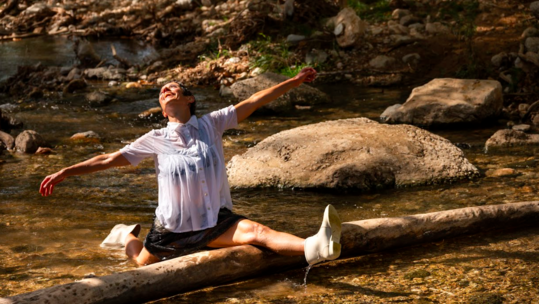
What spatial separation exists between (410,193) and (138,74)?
819cm

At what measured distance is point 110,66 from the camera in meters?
13.8

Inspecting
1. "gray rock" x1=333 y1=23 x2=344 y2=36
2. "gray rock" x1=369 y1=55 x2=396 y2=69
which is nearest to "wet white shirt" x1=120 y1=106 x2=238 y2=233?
"gray rock" x1=369 y1=55 x2=396 y2=69

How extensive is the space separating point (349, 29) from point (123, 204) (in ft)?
24.9

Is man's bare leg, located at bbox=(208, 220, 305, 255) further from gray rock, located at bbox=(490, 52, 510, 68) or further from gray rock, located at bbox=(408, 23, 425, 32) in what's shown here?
gray rock, located at bbox=(408, 23, 425, 32)

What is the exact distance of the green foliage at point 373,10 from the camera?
46.9ft

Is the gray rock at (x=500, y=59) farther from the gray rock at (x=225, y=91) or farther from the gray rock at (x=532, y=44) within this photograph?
the gray rock at (x=225, y=91)

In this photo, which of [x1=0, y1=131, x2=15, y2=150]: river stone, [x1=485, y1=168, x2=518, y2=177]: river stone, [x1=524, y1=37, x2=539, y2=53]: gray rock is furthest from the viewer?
[x1=524, y1=37, x2=539, y2=53]: gray rock

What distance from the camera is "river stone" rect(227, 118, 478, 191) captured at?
6598mm

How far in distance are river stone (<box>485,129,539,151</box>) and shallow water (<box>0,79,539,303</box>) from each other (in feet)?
0.57

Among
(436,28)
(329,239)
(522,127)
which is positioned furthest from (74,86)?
(329,239)

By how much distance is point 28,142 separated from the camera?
8531 mm

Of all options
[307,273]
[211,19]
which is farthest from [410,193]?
[211,19]

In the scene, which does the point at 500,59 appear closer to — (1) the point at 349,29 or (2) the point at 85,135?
(1) the point at 349,29

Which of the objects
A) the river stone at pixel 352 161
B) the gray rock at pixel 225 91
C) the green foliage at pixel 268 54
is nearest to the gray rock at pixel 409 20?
the green foliage at pixel 268 54
